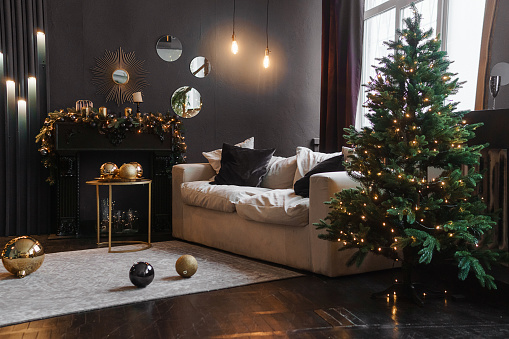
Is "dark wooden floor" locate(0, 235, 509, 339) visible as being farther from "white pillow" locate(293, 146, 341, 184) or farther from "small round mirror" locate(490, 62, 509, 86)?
"small round mirror" locate(490, 62, 509, 86)

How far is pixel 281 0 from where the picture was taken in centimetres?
589

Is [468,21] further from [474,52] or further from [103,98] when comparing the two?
[103,98]

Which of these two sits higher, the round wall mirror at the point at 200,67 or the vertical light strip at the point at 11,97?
the round wall mirror at the point at 200,67

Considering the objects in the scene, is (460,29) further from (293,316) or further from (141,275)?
(141,275)

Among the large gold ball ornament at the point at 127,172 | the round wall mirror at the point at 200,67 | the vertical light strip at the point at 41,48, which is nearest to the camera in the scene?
the large gold ball ornament at the point at 127,172

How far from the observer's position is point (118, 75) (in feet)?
16.9

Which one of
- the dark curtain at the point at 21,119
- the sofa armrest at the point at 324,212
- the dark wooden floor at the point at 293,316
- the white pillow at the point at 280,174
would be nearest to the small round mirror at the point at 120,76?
the dark curtain at the point at 21,119

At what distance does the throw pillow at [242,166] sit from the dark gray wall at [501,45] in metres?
1.98

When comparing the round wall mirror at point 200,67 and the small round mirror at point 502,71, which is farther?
the round wall mirror at point 200,67

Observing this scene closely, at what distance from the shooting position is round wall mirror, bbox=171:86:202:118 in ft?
17.8

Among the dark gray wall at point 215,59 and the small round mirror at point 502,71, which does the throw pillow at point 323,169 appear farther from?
the dark gray wall at point 215,59

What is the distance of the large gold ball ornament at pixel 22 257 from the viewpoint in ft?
10.0

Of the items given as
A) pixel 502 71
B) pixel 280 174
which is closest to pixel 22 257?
pixel 280 174

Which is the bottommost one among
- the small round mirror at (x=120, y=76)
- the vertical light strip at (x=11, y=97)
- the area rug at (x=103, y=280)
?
the area rug at (x=103, y=280)
